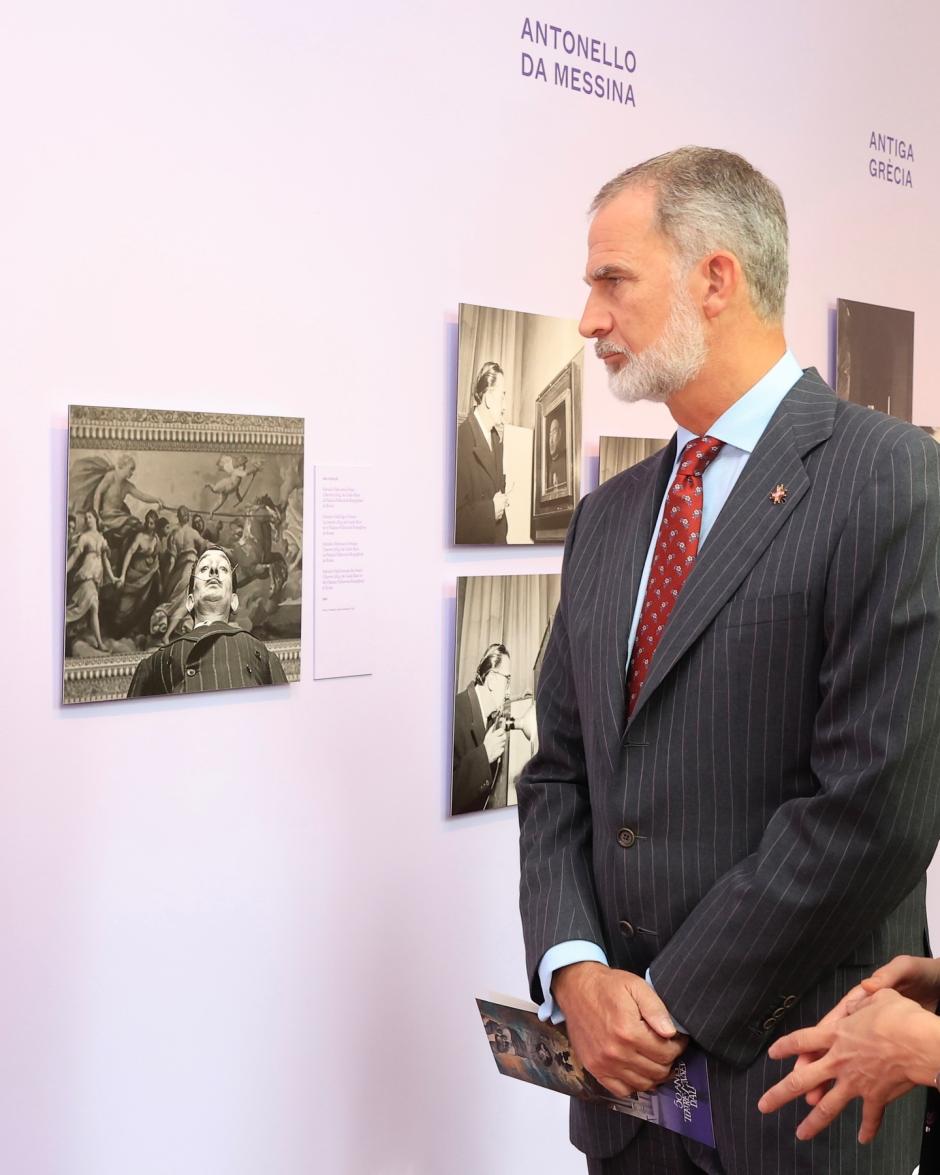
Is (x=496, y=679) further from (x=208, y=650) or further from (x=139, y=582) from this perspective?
(x=139, y=582)

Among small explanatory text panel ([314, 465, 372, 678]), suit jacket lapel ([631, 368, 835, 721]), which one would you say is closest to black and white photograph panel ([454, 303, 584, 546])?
small explanatory text panel ([314, 465, 372, 678])

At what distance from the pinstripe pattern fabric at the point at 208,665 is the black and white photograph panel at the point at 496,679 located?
25.0 inches

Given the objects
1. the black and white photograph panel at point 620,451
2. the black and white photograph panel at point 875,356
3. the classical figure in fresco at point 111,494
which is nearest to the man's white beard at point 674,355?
the classical figure in fresco at point 111,494

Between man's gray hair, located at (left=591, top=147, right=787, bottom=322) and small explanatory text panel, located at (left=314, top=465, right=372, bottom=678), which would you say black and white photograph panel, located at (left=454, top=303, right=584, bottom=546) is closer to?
small explanatory text panel, located at (left=314, top=465, right=372, bottom=678)

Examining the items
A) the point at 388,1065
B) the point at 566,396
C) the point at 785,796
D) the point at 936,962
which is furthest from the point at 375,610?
the point at 936,962

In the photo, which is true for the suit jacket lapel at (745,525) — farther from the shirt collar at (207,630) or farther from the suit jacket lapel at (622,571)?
the shirt collar at (207,630)

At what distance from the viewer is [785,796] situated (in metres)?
2.21

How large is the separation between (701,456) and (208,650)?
1262mm

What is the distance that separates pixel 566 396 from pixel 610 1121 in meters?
2.12

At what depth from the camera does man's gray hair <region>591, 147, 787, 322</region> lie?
2436 mm

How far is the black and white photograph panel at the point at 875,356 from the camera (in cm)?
481

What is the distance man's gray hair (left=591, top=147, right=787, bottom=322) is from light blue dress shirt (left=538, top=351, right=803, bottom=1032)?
14 cm

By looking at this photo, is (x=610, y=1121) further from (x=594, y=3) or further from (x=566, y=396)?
(x=594, y=3)

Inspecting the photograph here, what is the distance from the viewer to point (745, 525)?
A: 2.25 metres
